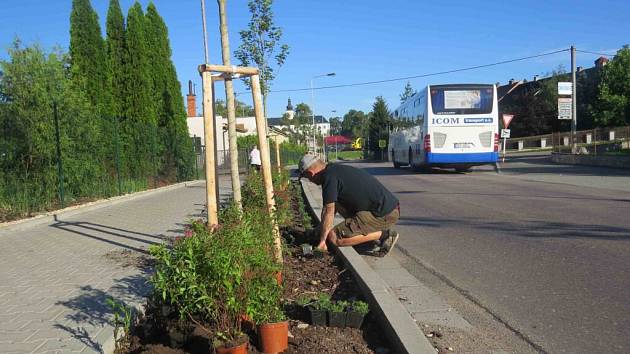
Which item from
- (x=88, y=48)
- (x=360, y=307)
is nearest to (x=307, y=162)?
(x=360, y=307)

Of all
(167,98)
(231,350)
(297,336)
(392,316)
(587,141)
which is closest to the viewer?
(231,350)

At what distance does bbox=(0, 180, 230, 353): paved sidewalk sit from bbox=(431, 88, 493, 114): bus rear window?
14052 mm

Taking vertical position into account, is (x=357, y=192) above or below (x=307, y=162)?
below

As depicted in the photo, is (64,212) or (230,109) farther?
(64,212)

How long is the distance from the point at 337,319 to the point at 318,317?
0.46 feet

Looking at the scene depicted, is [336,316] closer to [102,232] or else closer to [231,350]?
[231,350]

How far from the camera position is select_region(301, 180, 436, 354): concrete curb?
333cm

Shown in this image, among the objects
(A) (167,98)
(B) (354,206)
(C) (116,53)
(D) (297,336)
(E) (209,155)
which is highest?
(C) (116,53)

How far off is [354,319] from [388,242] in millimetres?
2713

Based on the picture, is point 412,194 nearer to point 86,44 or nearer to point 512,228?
point 512,228

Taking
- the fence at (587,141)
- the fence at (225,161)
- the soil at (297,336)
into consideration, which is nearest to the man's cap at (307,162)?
the soil at (297,336)

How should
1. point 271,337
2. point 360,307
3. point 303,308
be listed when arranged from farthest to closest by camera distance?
1. point 303,308
2. point 360,307
3. point 271,337

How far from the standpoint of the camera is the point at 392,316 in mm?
3773

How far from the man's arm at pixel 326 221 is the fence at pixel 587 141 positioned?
95.9ft
